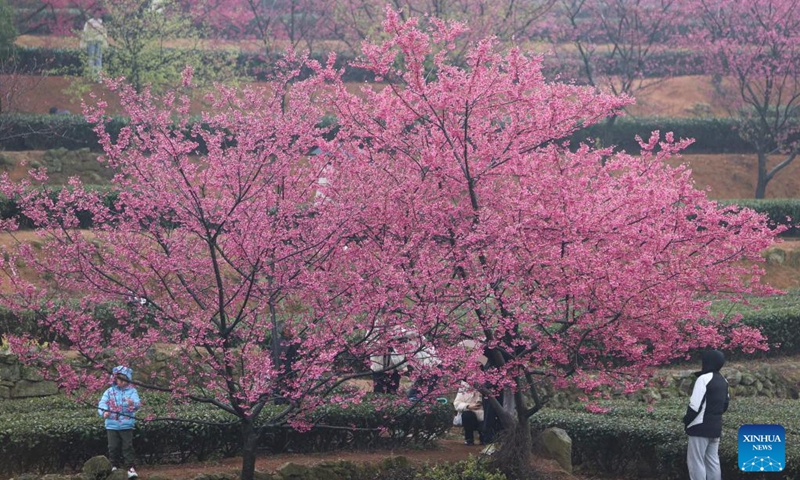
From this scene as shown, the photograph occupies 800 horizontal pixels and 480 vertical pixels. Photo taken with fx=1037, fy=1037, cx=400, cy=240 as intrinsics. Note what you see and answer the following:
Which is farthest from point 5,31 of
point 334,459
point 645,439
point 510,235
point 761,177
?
point 761,177

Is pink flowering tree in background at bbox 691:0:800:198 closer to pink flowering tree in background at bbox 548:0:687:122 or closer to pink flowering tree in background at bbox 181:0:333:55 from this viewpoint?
pink flowering tree in background at bbox 548:0:687:122

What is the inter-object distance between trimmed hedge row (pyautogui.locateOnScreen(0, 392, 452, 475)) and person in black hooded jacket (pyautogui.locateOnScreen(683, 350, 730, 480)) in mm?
3324

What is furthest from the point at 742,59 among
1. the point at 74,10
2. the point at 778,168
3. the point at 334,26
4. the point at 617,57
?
the point at 74,10

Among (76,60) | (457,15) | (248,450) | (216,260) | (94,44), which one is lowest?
(248,450)

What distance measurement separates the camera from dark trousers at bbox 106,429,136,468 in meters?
11.9

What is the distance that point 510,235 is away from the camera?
1166 centimetres

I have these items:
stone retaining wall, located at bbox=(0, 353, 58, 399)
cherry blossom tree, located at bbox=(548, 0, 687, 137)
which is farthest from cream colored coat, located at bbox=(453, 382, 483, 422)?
cherry blossom tree, located at bbox=(548, 0, 687, 137)

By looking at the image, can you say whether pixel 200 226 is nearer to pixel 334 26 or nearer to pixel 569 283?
pixel 569 283

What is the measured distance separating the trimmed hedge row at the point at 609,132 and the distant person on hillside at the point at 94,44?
265cm

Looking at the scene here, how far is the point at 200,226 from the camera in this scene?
11.1 m

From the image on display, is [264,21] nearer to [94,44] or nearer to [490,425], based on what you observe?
[94,44]

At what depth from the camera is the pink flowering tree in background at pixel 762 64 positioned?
108 ft

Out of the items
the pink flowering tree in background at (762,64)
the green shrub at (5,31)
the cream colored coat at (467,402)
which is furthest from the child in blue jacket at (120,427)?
the pink flowering tree in background at (762,64)

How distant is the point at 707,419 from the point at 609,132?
22.8m
